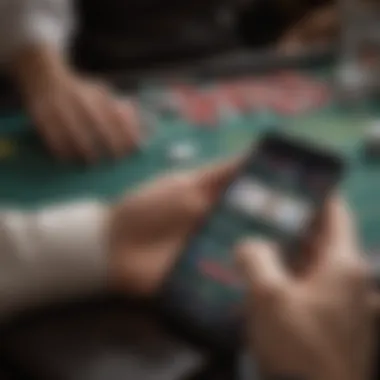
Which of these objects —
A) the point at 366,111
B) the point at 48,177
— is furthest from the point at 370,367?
the point at 366,111

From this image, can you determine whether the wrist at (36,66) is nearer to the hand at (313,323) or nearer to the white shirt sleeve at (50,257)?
the white shirt sleeve at (50,257)

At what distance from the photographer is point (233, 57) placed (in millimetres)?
1225

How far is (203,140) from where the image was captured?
943mm

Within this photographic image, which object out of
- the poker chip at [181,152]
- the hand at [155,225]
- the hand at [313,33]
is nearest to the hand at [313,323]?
the hand at [155,225]

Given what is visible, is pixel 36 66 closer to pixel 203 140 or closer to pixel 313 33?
pixel 203 140

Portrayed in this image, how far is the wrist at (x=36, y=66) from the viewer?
1018mm

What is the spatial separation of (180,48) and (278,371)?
802mm

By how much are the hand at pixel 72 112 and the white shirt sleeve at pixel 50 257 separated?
0.58 feet

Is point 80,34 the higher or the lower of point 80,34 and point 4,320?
the higher

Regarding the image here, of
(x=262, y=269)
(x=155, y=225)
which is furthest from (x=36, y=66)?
(x=262, y=269)

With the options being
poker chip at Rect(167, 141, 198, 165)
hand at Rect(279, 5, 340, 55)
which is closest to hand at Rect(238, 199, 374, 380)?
poker chip at Rect(167, 141, 198, 165)

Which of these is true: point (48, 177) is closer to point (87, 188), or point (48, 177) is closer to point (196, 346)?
point (87, 188)

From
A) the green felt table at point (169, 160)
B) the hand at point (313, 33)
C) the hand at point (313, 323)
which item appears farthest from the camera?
the hand at point (313, 33)

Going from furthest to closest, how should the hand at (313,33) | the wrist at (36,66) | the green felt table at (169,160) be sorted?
the hand at (313,33) → the wrist at (36,66) → the green felt table at (169,160)
